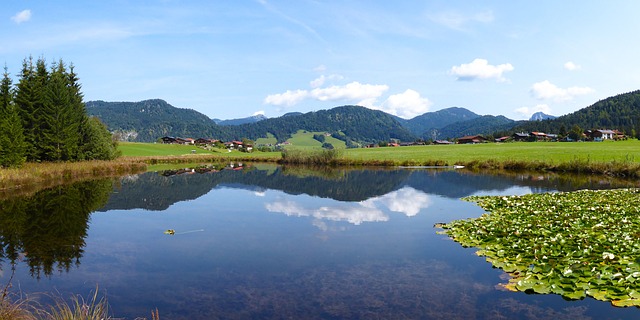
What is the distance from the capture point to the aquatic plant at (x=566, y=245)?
9562 mm

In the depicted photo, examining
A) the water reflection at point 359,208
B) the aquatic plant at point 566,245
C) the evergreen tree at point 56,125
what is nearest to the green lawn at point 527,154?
the water reflection at point 359,208

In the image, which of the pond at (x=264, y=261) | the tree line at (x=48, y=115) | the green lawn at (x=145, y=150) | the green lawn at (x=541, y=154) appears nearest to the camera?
the pond at (x=264, y=261)

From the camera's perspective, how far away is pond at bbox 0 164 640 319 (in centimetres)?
939

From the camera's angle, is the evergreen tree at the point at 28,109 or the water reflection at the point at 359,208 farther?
the evergreen tree at the point at 28,109

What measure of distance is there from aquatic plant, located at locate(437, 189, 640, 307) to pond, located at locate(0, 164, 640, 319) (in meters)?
0.41

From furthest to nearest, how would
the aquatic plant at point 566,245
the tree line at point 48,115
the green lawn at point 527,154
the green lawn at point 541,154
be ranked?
the green lawn at point 527,154, the green lawn at point 541,154, the tree line at point 48,115, the aquatic plant at point 566,245

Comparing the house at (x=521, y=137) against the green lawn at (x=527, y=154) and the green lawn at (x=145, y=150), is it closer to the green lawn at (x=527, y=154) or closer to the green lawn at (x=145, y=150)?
the green lawn at (x=527, y=154)

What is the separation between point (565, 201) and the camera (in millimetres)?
21875

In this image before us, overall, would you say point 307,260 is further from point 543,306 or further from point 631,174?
point 631,174

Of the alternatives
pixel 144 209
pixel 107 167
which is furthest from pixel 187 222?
pixel 107 167

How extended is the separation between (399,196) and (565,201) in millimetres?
11394

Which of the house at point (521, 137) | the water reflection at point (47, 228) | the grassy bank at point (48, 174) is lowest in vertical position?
the water reflection at point (47, 228)

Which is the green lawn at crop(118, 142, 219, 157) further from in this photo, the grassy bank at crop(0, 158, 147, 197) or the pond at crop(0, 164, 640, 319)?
the pond at crop(0, 164, 640, 319)

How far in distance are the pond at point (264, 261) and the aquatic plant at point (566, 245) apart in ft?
1.35
